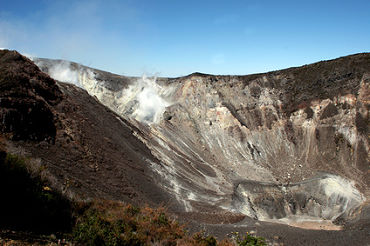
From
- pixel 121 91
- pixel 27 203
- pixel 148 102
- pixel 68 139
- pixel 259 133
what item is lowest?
pixel 27 203

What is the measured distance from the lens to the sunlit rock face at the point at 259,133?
107 ft

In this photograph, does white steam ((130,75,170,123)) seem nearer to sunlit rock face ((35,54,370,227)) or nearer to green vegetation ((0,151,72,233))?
sunlit rock face ((35,54,370,227))

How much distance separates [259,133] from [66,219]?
4136cm

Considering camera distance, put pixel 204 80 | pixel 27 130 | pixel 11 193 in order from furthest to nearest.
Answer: pixel 204 80 → pixel 27 130 → pixel 11 193

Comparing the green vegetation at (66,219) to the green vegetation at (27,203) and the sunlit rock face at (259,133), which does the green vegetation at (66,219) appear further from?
the sunlit rock face at (259,133)

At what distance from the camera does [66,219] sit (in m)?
8.82

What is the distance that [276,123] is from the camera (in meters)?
47.8

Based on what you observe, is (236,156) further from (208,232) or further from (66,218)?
(66,218)

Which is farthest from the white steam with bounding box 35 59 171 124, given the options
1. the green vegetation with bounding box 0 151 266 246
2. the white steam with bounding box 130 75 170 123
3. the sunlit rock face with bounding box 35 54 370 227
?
the green vegetation with bounding box 0 151 266 246

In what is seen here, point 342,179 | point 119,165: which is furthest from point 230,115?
point 119,165

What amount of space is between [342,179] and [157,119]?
27837 mm

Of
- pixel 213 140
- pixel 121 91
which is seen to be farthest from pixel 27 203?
pixel 121 91

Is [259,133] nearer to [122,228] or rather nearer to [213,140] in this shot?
[213,140]

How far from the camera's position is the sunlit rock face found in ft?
107
